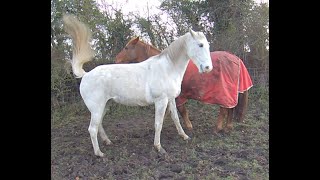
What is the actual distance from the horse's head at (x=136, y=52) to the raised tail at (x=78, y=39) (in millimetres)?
1452

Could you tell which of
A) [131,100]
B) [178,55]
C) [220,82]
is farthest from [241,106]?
[131,100]

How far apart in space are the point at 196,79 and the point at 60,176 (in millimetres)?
2558

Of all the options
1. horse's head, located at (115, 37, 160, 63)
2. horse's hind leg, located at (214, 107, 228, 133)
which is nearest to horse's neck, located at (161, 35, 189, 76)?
horse's hind leg, located at (214, 107, 228, 133)

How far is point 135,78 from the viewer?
Answer: 4359mm

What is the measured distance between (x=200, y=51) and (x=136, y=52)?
6.87ft

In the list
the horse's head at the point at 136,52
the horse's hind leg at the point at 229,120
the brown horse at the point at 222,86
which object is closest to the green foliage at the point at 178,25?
the horse's head at the point at 136,52

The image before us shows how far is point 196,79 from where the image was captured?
5133mm

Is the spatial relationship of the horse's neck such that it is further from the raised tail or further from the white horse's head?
the raised tail

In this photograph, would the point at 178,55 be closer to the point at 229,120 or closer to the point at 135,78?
the point at 135,78

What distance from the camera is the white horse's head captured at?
4.09 meters

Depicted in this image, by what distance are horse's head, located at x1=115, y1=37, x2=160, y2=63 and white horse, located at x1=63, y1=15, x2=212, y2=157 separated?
145 centimetres
